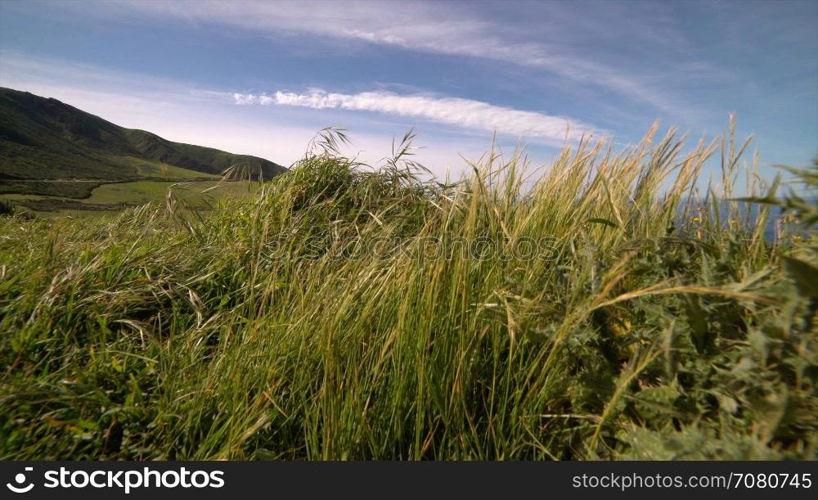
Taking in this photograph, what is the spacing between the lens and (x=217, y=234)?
9.62 feet

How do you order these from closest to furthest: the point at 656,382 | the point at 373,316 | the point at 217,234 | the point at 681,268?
the point at 656,382 < the point at 681,268 < the point at 373,316 < the point at 217,234

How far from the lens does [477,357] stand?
1.38 m

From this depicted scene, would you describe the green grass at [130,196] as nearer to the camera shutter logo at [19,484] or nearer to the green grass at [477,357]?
the green grass at [477,357]

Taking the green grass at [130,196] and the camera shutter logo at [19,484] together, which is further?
the green grass at [130,196]

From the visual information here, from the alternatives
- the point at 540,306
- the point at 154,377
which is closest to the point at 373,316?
the point at 540,306

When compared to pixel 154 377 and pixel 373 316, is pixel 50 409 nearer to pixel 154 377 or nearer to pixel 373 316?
pixel 154 377

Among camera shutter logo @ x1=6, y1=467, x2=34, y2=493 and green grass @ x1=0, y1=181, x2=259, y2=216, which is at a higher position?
green grass @ x1=0, y1=181, x2=259, y2=216

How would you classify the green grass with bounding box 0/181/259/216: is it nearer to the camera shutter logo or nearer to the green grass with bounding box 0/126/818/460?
the green grass with bounding box 0/126/818/460

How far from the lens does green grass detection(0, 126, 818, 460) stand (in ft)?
3.34

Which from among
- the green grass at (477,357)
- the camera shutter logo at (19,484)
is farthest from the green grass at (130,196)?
the camera shutter logo at (19,484)

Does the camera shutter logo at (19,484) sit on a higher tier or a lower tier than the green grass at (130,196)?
lower

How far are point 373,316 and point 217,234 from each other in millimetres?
1860

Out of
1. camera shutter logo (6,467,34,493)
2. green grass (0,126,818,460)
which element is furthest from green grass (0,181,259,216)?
camera shutter logo (6,467,34,493)

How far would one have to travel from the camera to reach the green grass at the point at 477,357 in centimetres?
102
